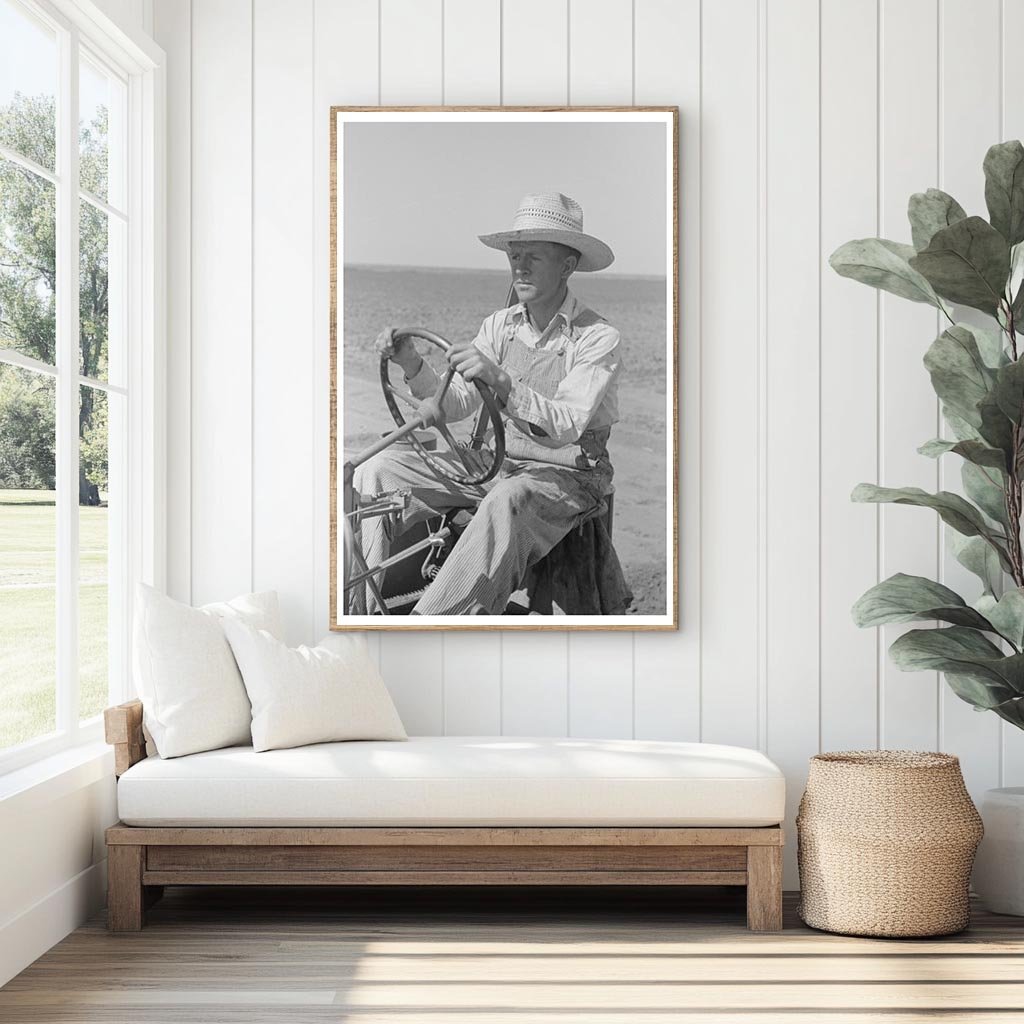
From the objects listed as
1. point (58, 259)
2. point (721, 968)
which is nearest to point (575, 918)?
point (721, 968)

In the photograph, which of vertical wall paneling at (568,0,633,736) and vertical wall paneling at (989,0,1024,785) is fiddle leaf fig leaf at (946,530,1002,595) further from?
vertical wall paneling at (989,0,1024,785)

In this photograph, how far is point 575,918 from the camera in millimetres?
3275

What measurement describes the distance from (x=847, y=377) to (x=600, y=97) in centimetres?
113

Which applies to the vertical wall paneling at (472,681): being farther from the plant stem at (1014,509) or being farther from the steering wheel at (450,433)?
the plant stem at (1014,509)

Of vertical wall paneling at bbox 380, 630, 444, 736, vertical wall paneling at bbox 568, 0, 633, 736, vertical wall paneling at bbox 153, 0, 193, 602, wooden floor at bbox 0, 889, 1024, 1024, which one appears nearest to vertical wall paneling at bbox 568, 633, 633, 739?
vertical wall paneling at bbox 568, 0, 633, 736

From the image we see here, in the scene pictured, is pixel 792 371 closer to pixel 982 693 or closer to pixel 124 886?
pixel 982 693

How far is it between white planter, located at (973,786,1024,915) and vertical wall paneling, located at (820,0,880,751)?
42 cm

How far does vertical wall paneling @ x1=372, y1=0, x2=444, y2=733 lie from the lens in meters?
3.72

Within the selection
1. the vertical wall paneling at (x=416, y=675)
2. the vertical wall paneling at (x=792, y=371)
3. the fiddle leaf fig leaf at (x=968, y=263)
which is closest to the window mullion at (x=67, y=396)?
the vertical wall paneling at (x=416, y=675)

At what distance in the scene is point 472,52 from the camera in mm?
3742

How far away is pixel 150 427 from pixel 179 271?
0.50 metres

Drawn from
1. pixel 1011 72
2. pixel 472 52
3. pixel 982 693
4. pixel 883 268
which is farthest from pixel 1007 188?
pixel 472 52

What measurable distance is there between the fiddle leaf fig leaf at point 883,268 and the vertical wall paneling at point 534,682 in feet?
4.41

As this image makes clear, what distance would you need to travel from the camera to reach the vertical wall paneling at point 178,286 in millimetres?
3775
